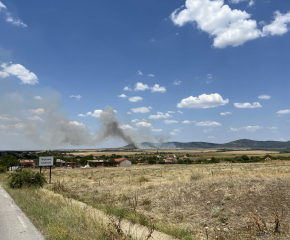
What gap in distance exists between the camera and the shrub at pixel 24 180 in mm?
22578

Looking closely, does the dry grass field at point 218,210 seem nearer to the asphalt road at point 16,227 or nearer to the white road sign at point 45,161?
the asphalt road at point 16,227

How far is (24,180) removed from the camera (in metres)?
22.7

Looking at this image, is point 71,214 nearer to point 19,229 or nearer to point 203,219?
point 19,229

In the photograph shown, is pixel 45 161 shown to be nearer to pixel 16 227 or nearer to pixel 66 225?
pixel 16 227

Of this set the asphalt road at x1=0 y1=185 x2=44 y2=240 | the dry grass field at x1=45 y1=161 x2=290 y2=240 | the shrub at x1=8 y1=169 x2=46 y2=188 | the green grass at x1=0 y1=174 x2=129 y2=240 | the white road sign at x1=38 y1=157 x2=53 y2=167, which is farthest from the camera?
the white road sign at x1=38 y1=157 x2=53 y2=167

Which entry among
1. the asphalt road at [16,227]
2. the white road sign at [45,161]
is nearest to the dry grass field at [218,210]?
the asphalt road at [16,227]

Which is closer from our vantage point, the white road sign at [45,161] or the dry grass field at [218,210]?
the dry grass field at [218,210]

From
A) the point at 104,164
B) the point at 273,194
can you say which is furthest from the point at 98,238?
the point at 104,164

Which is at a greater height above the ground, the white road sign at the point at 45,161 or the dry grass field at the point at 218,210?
the white road sign at the point at 45,161

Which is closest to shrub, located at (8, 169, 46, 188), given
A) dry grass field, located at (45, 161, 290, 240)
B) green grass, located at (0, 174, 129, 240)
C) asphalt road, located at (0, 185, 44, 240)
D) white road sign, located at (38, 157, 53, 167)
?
white road sign, located at (38, 157, 53, 167)

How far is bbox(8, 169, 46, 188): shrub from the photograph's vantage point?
889 inches

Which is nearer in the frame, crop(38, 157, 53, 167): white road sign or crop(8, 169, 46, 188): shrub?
crop(8, 169, 46, 188): shrub

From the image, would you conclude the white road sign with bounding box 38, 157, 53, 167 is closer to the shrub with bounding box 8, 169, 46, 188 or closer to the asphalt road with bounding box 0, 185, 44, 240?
the shrub with bounding box 8, 169, 46, 188

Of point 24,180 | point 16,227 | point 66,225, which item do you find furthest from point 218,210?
point 24,180
